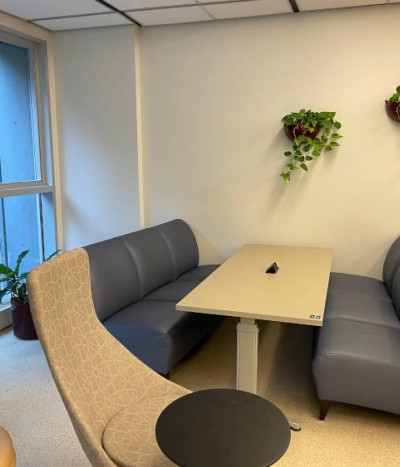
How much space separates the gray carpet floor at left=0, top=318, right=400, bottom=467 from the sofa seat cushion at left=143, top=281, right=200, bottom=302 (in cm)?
47

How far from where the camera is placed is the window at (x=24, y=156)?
3850mm

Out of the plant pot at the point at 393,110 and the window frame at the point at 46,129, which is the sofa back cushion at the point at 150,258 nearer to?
the window frame at the point at 46,129

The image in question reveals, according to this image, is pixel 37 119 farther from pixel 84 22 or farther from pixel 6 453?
pixel 6 453

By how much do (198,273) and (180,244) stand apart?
0.95 ft

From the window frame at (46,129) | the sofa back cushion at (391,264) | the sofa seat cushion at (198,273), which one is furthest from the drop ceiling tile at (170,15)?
the sofa back cushion at (391,264)

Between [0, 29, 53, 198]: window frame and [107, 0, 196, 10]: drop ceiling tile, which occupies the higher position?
[107, 0, 196, 10]: drop ceiling tile

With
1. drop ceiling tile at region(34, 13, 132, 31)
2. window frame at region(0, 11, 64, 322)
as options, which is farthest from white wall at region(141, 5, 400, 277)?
window frame at region(0, 11, 64, 322)

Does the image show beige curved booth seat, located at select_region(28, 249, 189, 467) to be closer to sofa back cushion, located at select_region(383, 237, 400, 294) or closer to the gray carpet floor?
the gray carpet floor

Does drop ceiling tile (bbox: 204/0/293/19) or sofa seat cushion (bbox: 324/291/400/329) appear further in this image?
drop ceiling tile (bbox: 204/0/293/19)

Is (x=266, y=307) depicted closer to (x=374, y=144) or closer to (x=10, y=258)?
(x=374, y=144)

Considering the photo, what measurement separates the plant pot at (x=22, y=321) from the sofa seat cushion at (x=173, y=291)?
3.32 feet

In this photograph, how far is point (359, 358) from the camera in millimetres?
2303

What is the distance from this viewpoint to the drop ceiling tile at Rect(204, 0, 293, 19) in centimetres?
319

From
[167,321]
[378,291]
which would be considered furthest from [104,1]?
[378,291]
